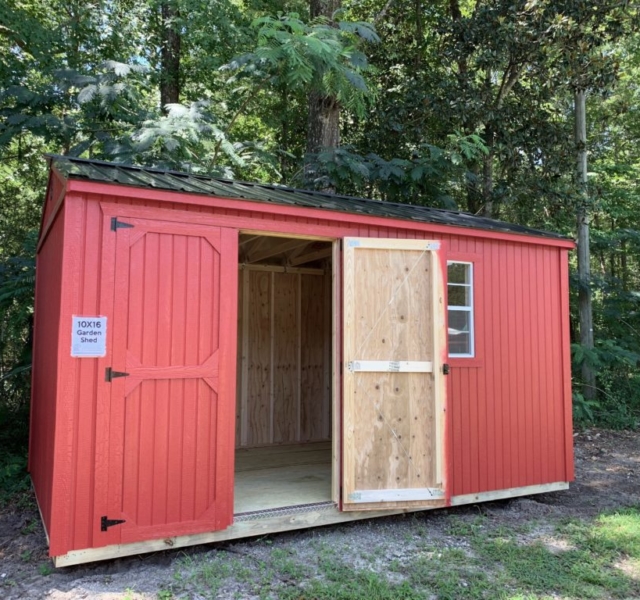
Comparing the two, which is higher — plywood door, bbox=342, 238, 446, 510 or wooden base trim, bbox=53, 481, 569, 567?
plywood door, bbox=342, 238, 446, 510

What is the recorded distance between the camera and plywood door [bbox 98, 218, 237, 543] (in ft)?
11.7

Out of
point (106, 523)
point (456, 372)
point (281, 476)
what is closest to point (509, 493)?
point (456, 372)

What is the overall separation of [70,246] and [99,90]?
4.66 m

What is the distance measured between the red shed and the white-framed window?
0.05ft

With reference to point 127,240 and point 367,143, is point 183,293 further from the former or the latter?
point 367,143

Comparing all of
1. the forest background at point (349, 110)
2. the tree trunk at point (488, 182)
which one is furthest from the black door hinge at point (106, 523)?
the tree trunk at point (488, 182)

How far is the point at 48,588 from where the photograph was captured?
3295mm

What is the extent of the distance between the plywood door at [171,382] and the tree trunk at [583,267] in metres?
8.38

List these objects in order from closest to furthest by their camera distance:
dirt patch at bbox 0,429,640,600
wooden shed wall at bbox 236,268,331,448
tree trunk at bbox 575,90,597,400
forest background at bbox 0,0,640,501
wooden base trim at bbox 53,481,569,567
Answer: dirt patch at bbox 0,429,640,600 < wooden base trim at bbox 53,481,569,567 < wooden shed wall at bbox 236,268,331,448 < forest background at bbox 0,0,640,501 < tree trunk at bbox 575,90,597,400

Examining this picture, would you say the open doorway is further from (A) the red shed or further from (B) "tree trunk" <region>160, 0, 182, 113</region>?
(B) "tree trunk" <region>160, 0, 182, 113</region>

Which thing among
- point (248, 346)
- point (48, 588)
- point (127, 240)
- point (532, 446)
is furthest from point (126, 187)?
point (532, 446)

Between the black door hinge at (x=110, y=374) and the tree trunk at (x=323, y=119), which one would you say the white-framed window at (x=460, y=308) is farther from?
the tree trunk at (x=323, y=119)

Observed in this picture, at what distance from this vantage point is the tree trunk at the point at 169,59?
11164 millimetres

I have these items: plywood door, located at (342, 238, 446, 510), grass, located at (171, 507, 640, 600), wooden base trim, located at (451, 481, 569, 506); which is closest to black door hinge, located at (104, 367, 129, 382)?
grass, located at (171, 507, 640, 600)
